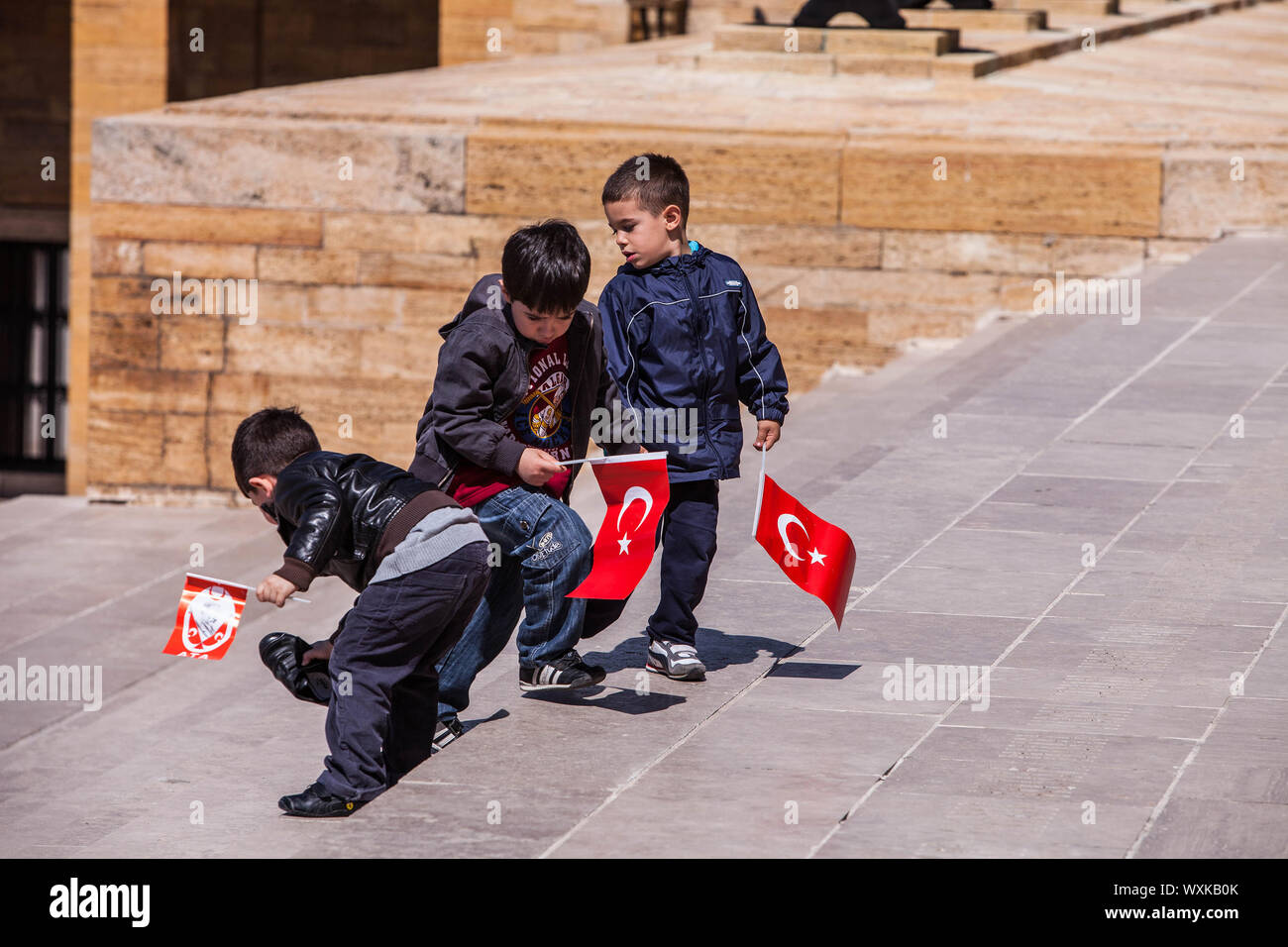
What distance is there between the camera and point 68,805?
5402 millimetres

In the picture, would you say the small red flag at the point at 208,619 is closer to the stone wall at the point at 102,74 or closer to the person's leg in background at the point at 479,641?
the person's leg in background at the point at 479,641

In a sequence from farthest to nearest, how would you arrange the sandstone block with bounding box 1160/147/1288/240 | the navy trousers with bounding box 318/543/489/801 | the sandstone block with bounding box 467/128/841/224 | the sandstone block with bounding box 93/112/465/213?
the sandstone block with bounding box 93/112/465/213 → the sandstone block with bounding box 467/128/841/224 → the sandstone block with bounding box 1160/147/1288/240 → the navy trousers with bounding box 318/543/489/801

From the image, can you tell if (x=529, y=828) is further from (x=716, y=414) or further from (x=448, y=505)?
(x=716, y=414)

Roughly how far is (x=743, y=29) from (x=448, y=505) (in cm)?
980


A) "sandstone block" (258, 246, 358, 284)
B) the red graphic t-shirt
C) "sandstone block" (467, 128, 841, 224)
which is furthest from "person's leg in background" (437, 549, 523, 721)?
"sandstone block" (258, 246, 358, 284)

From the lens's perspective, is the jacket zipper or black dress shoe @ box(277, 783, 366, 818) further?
the jacket zipper

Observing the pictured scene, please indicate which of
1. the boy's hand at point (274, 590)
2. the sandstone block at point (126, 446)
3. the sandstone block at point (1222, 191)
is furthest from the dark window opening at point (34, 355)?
the boy's hand at point (274, 590)

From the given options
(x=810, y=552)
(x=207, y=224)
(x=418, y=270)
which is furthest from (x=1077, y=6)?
(x=810, y=552)

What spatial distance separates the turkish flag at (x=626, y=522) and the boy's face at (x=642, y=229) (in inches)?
20.5

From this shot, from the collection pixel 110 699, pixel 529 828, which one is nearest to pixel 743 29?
pixel 110 699

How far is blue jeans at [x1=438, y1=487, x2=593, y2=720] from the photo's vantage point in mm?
4352

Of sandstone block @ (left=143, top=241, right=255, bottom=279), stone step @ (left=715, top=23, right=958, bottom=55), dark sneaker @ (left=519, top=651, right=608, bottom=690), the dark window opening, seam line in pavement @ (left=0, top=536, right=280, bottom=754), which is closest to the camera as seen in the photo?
dark sneaker @ (left=519, top=651, right=608, bottom=690)

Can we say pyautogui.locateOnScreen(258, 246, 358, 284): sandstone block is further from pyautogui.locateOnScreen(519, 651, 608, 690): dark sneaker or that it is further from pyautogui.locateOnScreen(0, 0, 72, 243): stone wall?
pyautogui.locateOnScreen(519, 651, 608, 690): dark sneaker

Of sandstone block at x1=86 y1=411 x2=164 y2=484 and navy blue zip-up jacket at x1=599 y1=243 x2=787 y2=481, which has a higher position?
navy blue zip-up jacket at x1=599 y1=243 x2=787 y2=481
